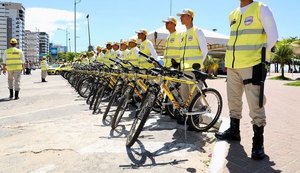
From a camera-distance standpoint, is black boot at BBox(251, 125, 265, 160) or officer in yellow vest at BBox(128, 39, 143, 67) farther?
officer in yellow vest at BBox(128, 39, 143, 67)

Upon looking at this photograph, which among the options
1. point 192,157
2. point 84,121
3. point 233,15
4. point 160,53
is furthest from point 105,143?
point 160,53

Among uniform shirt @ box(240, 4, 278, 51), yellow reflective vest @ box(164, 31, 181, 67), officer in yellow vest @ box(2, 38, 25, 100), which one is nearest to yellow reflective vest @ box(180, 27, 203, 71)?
yellow reflective vest @ box(164, 31, 181, 67)

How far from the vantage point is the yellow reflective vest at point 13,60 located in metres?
12.7

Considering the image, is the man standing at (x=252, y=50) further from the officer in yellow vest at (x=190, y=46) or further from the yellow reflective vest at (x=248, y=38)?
the officer in yellow vest at (x=190, y=46)

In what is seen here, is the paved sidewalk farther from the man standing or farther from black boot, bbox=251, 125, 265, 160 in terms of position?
the man standing

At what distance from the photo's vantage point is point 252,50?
188 inches

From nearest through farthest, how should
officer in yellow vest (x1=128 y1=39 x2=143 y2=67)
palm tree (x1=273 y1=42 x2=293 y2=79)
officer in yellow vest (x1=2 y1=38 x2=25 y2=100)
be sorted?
officer in yellow vest (x1=128 y1=39 x2=143 y2=67) → officer in yellow vest (x1=2 y1=38 x2=25 y2=100) → palm tree (x1=273 y1=42 x2=293 y2=79)

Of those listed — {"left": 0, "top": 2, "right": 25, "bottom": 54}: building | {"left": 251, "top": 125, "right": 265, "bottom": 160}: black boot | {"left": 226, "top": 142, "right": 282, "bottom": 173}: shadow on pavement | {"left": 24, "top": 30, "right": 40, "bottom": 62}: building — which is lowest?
{"left": 226, "top": 142, "right": 282, "bottom": 173}: shadow on pavement

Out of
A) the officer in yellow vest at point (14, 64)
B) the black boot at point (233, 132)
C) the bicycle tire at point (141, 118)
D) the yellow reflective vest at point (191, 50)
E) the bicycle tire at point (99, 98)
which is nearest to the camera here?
the bicycle tire at point (141, 118)

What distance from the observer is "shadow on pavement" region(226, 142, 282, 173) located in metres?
4.12

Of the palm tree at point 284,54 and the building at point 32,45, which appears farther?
the building at point 32,45

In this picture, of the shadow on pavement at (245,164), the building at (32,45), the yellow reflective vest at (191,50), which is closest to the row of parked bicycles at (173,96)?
the yellow reflective vest at (191,50)

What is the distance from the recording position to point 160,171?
4297mm

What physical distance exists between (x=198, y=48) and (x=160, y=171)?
10.2ft
